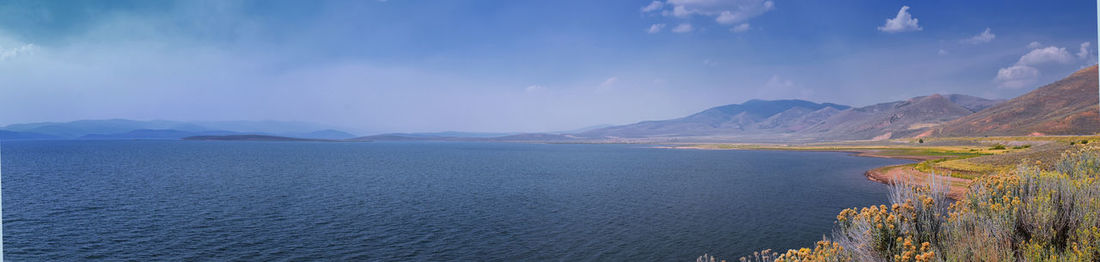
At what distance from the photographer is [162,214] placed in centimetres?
2880

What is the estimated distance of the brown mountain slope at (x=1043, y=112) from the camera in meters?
104

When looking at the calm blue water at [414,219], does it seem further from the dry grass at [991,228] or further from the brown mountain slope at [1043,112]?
the brown mountain slope at [1043,112]

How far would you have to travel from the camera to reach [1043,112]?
133875mm

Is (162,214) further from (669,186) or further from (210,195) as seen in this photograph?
(669,186)

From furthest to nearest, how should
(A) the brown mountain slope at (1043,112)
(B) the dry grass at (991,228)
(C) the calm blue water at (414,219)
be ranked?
(A) the brown mountain slope at (1043,112), (C) the calm blue water at (414,219), (B) the dry grass at (991,228)

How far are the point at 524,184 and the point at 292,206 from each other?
20814mm

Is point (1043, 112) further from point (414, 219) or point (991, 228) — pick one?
point (991, 228)

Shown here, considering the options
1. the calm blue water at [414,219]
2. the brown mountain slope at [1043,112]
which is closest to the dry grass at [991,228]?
the calm blue water at [414,219]

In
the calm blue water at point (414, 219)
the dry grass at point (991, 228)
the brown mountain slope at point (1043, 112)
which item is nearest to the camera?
the dry grass at point (991, 228)

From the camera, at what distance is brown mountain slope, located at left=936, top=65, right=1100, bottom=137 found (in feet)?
341

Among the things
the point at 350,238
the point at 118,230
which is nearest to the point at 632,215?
the point at 350,238

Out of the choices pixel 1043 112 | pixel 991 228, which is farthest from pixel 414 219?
pixel 1043 112

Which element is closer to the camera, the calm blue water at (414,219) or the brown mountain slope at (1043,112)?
the calm blue water at (414,219)

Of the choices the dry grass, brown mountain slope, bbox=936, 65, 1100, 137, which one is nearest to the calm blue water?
the dry grass
